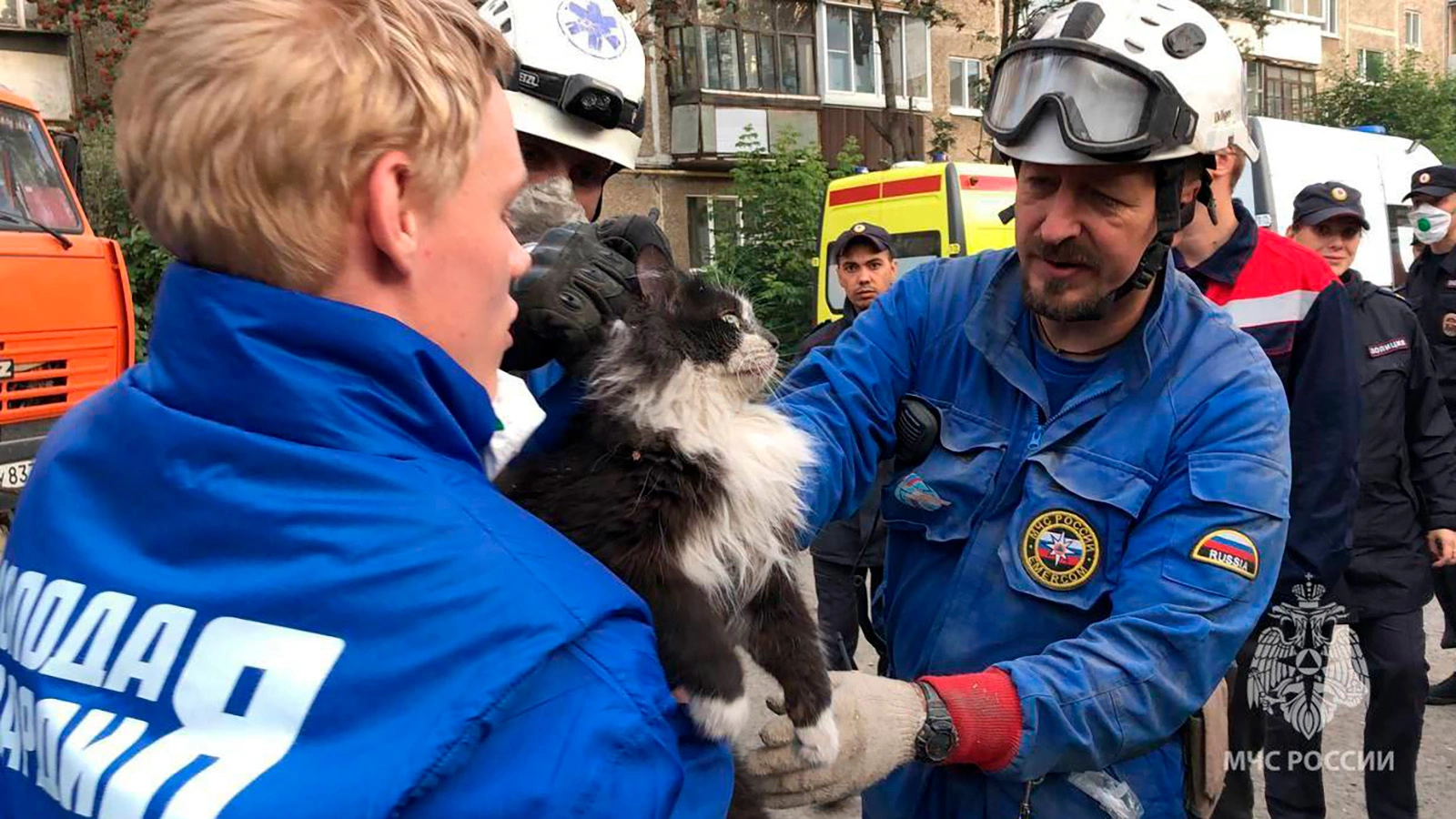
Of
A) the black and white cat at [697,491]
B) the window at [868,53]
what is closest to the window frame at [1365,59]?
the window at [868,53]

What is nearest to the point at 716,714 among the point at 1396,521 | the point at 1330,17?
the point at 1396,521

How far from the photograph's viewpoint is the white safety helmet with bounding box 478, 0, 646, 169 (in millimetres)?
2559

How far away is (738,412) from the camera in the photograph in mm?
1978

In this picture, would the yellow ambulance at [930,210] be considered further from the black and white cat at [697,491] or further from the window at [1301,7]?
the window at [1301,7]

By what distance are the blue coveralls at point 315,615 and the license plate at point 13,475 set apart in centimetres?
765

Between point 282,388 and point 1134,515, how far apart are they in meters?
1.71

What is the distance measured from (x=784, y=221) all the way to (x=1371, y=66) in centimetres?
2832

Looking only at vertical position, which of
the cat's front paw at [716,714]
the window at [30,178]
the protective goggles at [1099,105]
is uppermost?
the window at [30,178]

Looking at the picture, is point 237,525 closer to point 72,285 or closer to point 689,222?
point 72,285

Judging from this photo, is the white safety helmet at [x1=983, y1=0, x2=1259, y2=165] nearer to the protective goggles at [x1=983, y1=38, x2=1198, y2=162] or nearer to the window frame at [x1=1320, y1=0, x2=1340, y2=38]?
the protective goggles at [x1=983, y1=38, x2=1198, y2=162]

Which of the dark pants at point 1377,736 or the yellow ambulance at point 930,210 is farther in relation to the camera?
the yellow ambulance at point 930,210

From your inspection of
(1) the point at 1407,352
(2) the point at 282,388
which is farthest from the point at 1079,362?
(1) the point at 1407,352

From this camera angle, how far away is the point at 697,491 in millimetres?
1812

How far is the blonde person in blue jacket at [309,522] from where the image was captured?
92 cm
